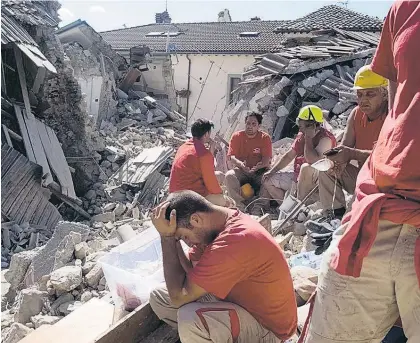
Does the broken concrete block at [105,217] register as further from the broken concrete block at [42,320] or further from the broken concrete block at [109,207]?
the broken concrete block at [42,320]

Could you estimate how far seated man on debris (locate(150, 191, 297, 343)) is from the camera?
101 inches

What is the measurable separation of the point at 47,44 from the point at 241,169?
673cm

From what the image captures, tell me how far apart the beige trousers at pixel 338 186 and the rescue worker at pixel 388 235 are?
9.16 ft

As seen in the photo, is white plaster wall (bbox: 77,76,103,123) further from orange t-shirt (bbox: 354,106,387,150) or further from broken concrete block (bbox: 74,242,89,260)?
orange t-shirt (bbox: 354,106,387,150)

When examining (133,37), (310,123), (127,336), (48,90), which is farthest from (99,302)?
(133,37)

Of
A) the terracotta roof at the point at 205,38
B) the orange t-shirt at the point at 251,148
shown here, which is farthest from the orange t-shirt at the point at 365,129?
the terracotta roof at the point at 205,38

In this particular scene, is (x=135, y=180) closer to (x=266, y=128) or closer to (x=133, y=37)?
(x=266, y=128)

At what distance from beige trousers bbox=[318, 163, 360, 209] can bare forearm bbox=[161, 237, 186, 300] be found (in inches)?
93.6

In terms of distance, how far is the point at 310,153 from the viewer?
17.9ft

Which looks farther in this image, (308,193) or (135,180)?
(135,180)

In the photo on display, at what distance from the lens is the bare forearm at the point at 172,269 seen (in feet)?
8.80

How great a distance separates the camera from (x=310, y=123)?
5535mm

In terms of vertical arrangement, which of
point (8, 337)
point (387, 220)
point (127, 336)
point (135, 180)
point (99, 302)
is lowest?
point (135, 180)

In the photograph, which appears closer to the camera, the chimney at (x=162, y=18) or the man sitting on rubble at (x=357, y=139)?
the man sitting on rubble at (x=357, y=139)
